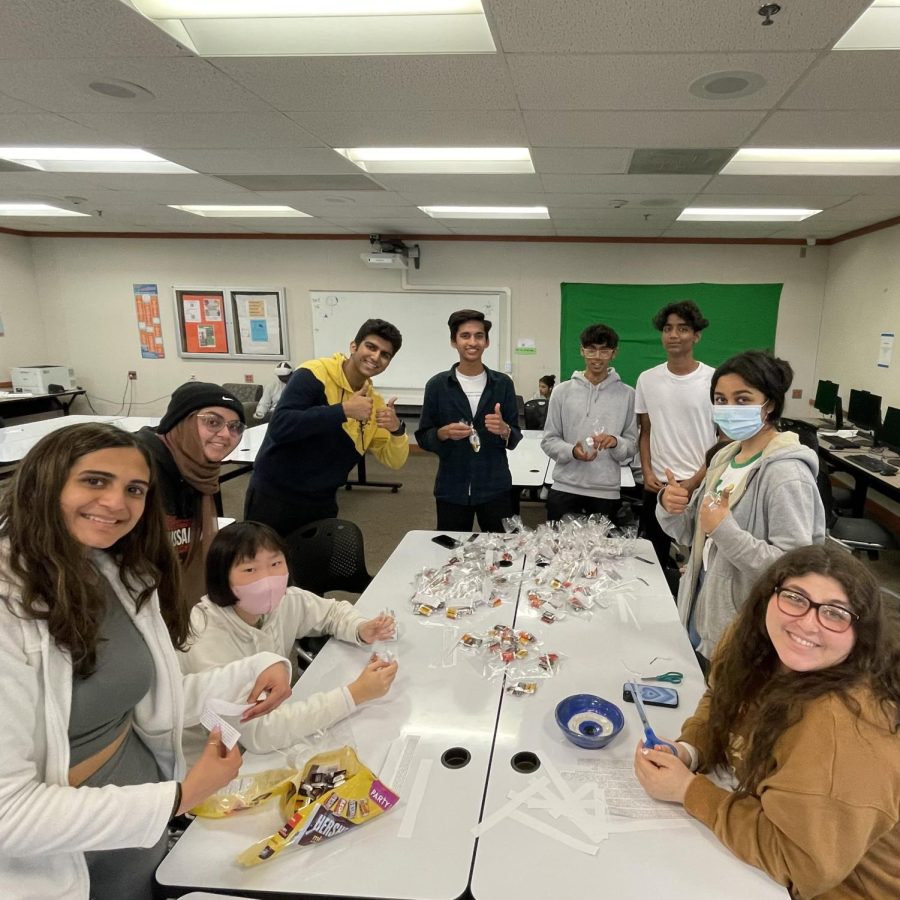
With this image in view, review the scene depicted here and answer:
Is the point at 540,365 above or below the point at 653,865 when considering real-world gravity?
above

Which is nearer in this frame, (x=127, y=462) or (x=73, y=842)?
(x=73, y=842)

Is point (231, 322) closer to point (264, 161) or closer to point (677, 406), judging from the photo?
point (264, 161)

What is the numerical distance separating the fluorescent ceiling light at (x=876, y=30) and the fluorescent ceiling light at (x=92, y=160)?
3.45m

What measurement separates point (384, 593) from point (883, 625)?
1502mm

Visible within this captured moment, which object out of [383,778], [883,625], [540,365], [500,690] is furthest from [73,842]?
[540,365]

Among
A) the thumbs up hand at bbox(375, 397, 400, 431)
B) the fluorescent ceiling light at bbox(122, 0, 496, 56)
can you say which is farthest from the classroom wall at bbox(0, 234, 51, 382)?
the thumbs up hand at bbox(375, 397, 400, 431)

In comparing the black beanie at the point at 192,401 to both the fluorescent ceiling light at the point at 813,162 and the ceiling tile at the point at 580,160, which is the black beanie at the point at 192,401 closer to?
the ceiling tile at the point at 580,160

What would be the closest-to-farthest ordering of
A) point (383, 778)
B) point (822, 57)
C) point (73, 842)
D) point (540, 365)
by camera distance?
point (73, 842)
point (383, 778)
point (822, 57)
point (540, 365)

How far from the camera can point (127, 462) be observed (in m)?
1.04

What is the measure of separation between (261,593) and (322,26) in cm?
188

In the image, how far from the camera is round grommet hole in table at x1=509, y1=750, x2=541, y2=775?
1.20 metres

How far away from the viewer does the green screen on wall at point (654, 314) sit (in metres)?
5.95

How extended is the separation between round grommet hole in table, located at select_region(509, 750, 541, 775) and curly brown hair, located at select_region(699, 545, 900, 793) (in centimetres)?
38

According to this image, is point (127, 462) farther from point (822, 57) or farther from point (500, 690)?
point (822, 57)
